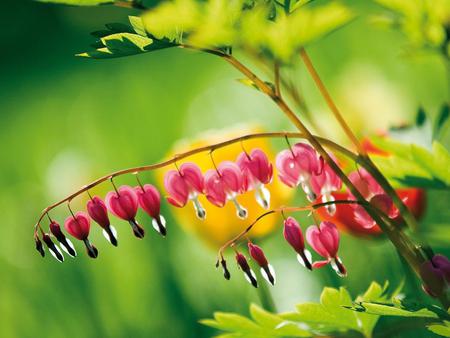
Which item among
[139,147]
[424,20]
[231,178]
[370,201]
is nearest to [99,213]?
[231,178]

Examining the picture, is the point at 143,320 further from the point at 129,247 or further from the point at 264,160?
the point at 264,160

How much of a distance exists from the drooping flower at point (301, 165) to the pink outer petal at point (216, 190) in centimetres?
5

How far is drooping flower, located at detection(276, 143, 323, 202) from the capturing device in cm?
59

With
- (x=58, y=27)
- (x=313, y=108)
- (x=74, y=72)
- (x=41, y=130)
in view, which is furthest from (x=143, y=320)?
(x=58, y=27)

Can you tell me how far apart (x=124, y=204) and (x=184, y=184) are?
0.17 ft

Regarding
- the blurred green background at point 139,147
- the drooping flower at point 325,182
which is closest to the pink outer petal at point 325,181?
the drooping flower at point 325,182

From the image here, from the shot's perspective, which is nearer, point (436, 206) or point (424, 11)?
point (424, 11)

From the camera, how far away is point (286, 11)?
57cm

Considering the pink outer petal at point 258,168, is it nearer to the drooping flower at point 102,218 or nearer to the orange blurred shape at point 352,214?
the drooping flower at point 102,218

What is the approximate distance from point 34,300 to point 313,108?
91cm

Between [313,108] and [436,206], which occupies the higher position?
[313,108]

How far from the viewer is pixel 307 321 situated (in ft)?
2.01

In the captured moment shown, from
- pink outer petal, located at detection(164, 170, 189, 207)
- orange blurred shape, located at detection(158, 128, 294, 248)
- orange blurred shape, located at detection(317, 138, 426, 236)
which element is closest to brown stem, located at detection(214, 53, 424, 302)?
pink outer petal, located at detection(164, 170, 189, 207)

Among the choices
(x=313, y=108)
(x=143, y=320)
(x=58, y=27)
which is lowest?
(x=143, y=320)
